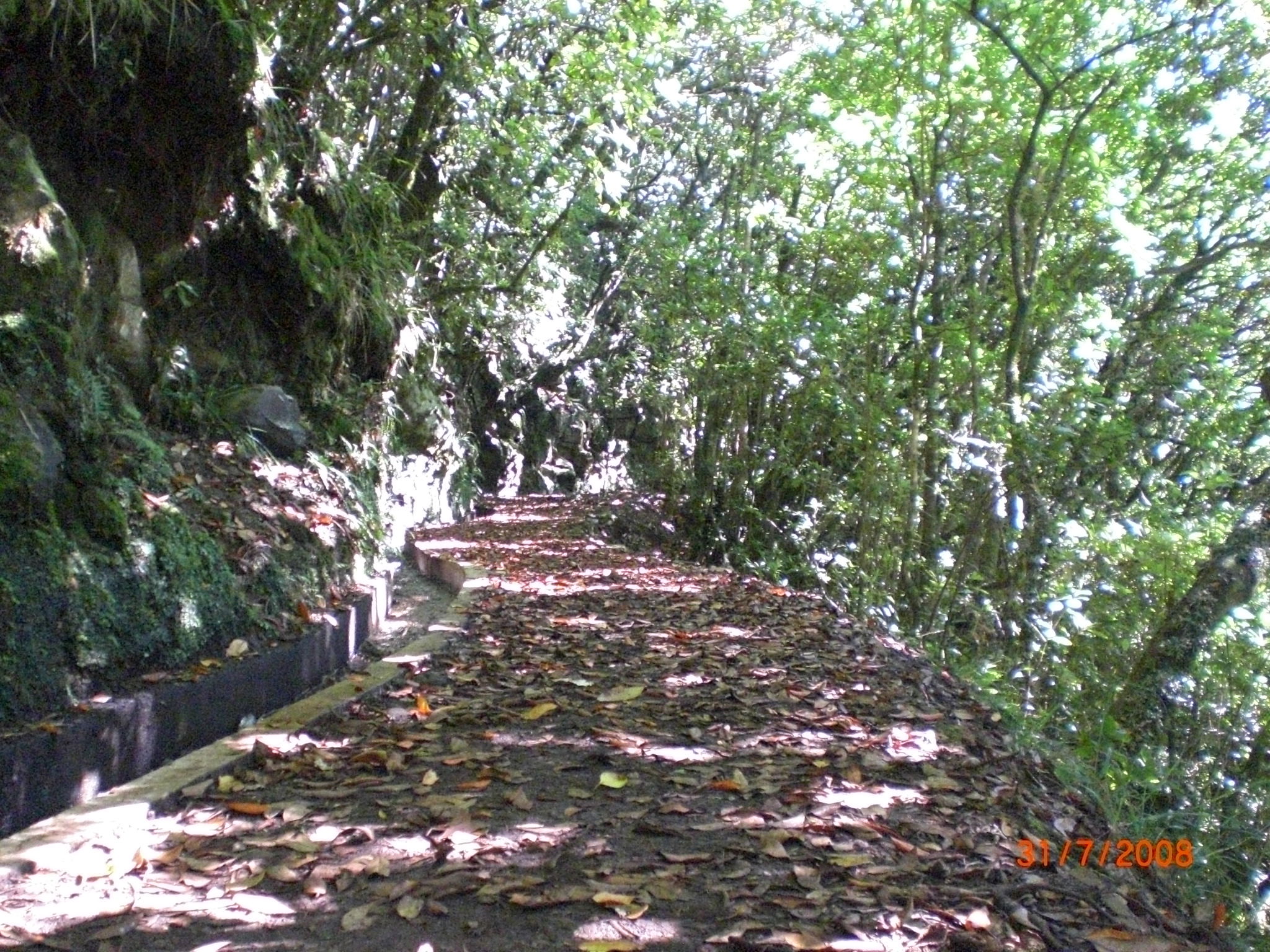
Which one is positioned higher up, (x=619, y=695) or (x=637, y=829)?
(x=619, y=695)

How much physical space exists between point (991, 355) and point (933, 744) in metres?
6.62

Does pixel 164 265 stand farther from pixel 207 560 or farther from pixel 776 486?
pixel 776 486

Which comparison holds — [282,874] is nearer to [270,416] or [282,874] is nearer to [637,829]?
[637,829]

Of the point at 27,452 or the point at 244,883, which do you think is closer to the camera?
the point at 244,883

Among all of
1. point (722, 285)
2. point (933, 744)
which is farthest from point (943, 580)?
point (933, 744)

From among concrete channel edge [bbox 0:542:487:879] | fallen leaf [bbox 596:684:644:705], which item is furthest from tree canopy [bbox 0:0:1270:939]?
concrete channel edge [bbox 0:542:487:879]

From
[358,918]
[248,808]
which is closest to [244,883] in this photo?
[358,918]

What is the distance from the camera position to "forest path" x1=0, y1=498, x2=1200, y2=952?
2.52 m

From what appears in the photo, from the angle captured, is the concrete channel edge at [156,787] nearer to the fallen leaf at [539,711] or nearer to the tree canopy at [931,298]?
the fallen leaf at [539,711]

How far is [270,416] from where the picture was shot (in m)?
6.43
